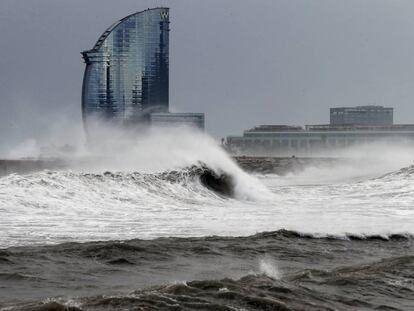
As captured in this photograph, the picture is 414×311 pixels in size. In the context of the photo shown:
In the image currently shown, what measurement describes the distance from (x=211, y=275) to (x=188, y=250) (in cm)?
208

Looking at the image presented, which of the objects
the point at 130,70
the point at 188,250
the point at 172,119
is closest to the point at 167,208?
the point at 188,250

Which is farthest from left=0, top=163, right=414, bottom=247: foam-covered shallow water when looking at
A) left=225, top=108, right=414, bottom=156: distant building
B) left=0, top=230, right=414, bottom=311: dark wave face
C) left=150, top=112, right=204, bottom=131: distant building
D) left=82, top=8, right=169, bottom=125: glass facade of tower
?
left=225, top=108, right=414, bottom=156: distant building

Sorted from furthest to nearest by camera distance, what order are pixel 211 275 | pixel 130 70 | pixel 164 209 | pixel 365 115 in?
pixel 365 115 < pixel 130 70 < pixel 164 209 < pixel 211 275

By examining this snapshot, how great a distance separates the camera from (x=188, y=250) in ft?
38.6

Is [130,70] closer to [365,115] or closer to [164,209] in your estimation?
[365,115]

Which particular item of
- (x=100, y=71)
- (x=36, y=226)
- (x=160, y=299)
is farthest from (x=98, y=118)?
(x=160, y=299)

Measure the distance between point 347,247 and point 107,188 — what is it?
38.8 ft

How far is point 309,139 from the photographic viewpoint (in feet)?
415

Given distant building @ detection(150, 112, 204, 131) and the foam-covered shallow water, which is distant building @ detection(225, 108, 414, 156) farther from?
the foam-covered shallow water

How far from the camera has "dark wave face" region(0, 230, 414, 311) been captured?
7922 mm

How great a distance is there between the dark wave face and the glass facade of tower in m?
87.9

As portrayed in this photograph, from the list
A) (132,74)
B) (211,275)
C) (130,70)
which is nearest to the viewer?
(211,275)

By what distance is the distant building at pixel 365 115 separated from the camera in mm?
171125

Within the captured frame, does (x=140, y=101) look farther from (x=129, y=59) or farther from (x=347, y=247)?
(x=347, y=247)
